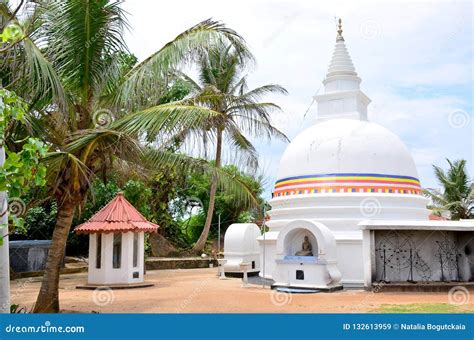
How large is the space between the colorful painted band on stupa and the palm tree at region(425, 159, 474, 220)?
53.4ft

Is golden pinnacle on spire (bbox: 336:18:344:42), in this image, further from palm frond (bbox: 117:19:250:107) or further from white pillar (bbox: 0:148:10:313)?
white pillar (bbox: 0:148:10:313)

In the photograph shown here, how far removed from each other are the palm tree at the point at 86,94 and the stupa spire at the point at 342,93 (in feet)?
32.0

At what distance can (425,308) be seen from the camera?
11.1 m

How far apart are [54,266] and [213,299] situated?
4.44 meters

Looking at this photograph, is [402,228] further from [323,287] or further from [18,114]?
[18,114]

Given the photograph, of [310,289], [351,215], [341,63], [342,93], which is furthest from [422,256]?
[341,63]

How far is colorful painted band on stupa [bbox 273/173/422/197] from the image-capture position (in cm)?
1722

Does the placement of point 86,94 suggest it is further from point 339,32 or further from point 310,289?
point 339,32

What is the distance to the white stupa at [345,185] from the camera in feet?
55.1

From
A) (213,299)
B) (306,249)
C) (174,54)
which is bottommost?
(213,299)

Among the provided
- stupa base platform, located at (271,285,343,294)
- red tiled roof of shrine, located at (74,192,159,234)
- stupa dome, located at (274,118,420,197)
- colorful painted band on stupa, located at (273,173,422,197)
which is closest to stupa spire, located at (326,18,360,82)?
stupa dome, located at (274,118,420,197)

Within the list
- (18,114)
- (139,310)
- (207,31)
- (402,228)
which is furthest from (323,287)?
(18,114)

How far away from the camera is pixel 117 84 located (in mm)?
11016

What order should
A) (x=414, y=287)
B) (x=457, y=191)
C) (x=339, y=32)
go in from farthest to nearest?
(x=457, y=191) → (x=339, y=32) → (x=414, y=287)
